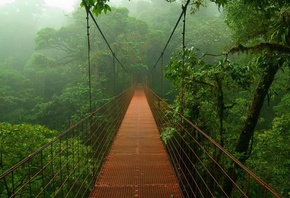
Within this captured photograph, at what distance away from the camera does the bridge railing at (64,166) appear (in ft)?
4.01

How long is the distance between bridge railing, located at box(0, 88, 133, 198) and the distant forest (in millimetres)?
314

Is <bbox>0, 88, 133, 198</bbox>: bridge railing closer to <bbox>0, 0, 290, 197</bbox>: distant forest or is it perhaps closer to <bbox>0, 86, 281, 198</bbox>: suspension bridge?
<bbox>0, 86, 281, 198</bbox>: suspension bridge

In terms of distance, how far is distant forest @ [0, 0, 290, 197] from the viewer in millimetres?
2592

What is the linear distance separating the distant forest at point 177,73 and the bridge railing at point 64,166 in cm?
31

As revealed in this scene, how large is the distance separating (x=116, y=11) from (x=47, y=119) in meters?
6.18

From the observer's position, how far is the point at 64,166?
161 centimetres

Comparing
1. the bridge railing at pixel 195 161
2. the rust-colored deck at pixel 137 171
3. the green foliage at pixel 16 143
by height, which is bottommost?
the green foliage at pixel 16 143

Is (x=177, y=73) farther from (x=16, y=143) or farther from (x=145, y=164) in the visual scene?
(x=16, y=143)

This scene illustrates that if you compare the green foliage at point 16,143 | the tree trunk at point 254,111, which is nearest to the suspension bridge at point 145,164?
the tree trunk at point 254,111

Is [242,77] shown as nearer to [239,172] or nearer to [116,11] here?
[239,172]

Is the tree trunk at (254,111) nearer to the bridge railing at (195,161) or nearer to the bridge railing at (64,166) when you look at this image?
the bridge railing at (195,161)

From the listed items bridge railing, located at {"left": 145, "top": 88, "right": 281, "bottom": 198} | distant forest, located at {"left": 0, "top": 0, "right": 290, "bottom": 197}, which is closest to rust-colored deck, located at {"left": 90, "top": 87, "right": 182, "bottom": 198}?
bridge railing, located at {"left": 145, "top": 88, "right": 281, "bottom": 198}

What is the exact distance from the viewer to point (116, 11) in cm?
1331

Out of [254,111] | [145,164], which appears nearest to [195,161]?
[145,164]
